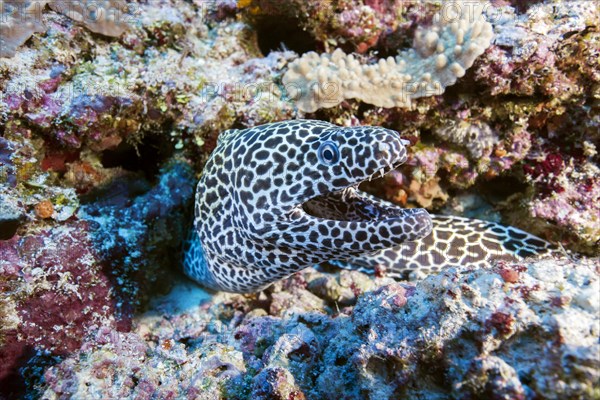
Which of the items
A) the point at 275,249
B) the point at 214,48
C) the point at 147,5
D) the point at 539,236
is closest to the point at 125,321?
the point at 275,249

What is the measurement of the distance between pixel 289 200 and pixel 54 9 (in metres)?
2.93

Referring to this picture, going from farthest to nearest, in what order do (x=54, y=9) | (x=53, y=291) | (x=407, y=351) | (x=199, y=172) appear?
(x=199, y=172)
(x=54, y=9)
(x=53, y=291)
(x=407, y=351)

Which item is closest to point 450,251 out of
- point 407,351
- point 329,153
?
point 329,153

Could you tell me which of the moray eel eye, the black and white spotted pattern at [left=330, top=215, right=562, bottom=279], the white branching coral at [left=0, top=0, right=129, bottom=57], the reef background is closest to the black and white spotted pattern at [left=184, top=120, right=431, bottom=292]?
the moray eel eye

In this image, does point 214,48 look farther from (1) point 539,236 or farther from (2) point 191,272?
(1) point 539,236

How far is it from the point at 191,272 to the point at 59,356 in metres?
1.39

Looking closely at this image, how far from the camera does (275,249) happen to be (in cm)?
306

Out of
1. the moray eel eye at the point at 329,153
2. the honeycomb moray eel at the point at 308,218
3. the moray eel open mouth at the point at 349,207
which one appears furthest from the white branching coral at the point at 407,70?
the moray eel eye at the point at 329,153

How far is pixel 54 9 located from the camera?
3.53 m

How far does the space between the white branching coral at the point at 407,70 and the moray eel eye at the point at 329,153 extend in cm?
117

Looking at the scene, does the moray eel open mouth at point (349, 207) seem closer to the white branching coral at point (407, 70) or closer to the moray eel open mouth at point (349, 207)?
the moray eel open mouth at point (349, 207)

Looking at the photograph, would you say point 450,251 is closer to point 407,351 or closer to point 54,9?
point 407,351

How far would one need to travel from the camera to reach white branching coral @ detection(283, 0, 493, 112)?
3506mm

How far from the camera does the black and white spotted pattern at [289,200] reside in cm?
259
